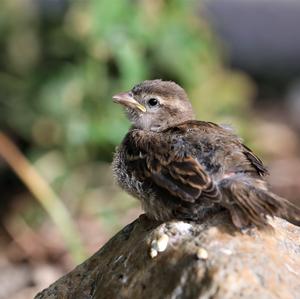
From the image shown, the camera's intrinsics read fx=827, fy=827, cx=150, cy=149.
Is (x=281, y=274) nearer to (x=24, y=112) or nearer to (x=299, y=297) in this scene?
(x=299, y=297)

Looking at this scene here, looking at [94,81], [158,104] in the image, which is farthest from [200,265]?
[94,81]

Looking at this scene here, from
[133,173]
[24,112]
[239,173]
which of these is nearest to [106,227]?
[24,112]

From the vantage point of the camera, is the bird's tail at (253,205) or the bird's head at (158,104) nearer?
the bird's tail at (253,205)

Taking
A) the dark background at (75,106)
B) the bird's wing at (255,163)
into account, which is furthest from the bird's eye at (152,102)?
the dark background at (75,106)

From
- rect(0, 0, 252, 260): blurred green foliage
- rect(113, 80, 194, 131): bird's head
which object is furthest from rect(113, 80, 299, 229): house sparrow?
rect(0, 0, 252, 260): blurred green foliage

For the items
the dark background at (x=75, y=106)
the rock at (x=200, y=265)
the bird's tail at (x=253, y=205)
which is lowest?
the dark background at (x=75, y=106)

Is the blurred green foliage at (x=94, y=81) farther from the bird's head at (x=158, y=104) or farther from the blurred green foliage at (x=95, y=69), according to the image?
the bird's head at (x=158, y=104)

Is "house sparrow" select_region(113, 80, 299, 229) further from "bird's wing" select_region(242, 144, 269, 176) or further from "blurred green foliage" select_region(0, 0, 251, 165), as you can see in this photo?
"blurred green foliage" select_region(0, 0, 251, 165)
